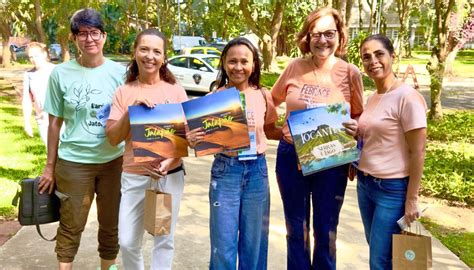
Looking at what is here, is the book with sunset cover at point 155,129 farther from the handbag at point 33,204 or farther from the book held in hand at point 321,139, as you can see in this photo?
the handbag at point 33,204

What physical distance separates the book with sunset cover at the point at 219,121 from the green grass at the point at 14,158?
3.39 m

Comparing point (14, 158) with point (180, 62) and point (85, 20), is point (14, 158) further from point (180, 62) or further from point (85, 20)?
point (180, 62)

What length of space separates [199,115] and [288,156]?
0.68 m

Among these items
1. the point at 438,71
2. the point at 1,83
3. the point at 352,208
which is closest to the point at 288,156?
the point at 352,208

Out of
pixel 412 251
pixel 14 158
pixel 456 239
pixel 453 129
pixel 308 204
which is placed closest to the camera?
pixel 412 251

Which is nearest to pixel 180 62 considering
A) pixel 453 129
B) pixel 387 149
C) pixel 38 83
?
pixel 453 129

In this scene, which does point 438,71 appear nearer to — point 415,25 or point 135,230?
point 135,230

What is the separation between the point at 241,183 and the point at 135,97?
0.80m

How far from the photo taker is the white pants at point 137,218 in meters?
2.78

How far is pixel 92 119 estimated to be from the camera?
2877 mm

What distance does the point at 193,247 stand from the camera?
4164 millimetres

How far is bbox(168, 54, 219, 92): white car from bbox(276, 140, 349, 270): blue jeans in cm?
1238

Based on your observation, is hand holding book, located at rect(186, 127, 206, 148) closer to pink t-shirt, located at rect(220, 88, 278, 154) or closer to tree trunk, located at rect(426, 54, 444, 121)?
pink t-shirt, located at rect(220, 88, 278, 154)

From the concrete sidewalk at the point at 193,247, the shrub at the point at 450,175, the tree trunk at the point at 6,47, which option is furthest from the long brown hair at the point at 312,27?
the tree trunk at the point at 6,47
